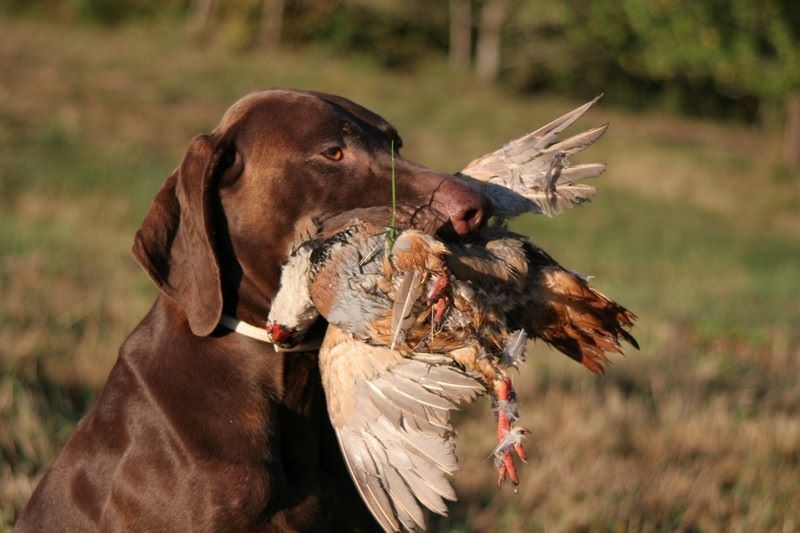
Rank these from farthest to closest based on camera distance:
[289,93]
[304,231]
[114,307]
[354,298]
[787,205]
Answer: [787,205] < [114,307] < [289,93] < [304,231] < [354,298]

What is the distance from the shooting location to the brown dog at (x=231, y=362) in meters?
3.31

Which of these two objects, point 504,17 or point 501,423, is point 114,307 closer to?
point 501,423

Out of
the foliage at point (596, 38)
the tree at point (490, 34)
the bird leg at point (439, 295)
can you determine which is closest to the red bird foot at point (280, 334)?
the bird leg at point (439, 295)

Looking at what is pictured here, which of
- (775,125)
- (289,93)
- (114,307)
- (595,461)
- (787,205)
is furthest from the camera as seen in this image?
(775,125)

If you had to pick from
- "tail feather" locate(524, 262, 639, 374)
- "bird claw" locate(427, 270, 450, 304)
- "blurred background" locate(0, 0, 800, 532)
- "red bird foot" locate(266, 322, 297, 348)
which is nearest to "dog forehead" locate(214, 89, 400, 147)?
"red bird foot" locate(266, 322, 297, 348)

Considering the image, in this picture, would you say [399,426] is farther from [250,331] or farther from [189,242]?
[189,242]

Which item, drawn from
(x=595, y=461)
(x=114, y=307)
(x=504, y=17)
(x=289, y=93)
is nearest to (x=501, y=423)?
(x=289, y=93)

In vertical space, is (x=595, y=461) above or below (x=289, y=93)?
below

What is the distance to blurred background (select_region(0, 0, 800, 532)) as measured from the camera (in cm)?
536

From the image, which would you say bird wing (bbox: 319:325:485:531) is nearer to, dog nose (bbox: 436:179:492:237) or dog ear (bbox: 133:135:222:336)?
dog nose (bbox: 436:179:492:237)

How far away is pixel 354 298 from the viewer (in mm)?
2971

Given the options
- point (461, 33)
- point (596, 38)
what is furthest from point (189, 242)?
point (461, 33)

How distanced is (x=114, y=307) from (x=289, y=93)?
3.82 metres

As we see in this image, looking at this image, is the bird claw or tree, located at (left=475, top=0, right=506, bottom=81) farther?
tree, located at (left=475, top=0, right=506, bottom=81)
